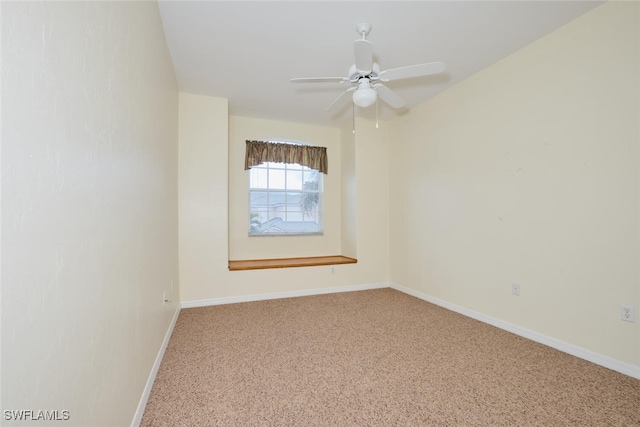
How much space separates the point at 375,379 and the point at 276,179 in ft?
11.2

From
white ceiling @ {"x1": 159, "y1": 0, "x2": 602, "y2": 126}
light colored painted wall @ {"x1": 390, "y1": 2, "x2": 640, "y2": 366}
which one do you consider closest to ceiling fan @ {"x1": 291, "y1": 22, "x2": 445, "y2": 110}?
white ceiling @ {"x1": 159, "y1": 0, "x2": 602, "y2": 126}

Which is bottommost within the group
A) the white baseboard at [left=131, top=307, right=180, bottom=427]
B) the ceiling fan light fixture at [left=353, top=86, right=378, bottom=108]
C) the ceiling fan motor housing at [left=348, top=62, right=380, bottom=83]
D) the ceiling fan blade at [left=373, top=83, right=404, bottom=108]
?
the white baseboard at [left=131, top=307, right=180, bottom=427]

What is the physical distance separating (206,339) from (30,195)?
2.16 metres

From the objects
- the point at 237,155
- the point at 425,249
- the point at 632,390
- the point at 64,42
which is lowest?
the point at 632,390

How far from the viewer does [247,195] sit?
4371 mm

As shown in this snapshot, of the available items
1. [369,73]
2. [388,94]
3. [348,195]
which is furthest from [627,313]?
[348,195]

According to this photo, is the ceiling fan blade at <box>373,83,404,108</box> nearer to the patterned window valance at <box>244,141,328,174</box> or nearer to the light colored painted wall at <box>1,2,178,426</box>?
the light colored painted wall at <box>1,2,178,426</box>

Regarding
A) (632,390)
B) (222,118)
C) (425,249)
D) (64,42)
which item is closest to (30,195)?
(64,42)

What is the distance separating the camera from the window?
4473mm

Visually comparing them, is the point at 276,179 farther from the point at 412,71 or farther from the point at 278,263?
the point at 412,71

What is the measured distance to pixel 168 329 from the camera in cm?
243

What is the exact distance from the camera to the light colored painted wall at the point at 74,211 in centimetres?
59

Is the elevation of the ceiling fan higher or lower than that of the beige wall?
higher

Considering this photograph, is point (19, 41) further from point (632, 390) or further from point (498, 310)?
point (498, 310)
